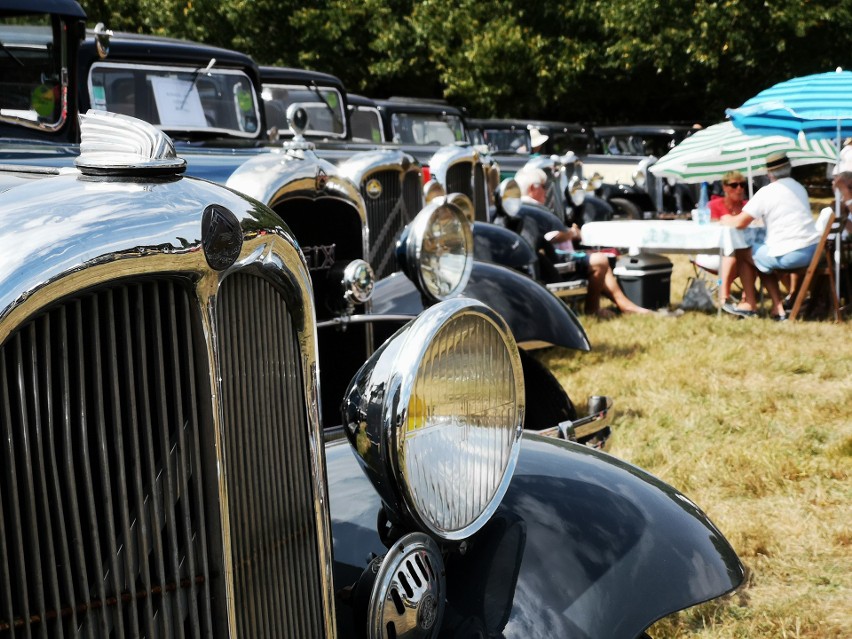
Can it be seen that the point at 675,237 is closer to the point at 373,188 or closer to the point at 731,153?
the point at 731,153

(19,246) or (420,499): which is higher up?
(19,246)

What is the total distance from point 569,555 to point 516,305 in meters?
2.58

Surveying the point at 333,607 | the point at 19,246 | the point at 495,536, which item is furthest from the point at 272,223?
the point at 495,536

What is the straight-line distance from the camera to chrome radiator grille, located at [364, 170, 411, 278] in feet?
17.4

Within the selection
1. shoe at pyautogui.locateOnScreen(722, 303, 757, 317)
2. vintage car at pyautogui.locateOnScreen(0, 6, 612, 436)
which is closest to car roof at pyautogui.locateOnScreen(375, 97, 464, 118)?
shoe at pyautogui.locateOnScreen(722, 303, 757, 317)

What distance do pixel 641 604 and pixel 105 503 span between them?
1.02 metres

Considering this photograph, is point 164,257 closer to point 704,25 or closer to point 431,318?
point 431,318

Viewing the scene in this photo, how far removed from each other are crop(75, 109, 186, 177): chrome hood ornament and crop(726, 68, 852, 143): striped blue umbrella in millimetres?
7527

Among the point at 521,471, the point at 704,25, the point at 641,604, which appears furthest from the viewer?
the point at 704,25

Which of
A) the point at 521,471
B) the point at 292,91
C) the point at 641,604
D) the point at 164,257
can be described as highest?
the point at 292,91

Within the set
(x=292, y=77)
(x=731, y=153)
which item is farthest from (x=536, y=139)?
(x=292, y=77)

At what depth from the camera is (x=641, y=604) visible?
183 cm

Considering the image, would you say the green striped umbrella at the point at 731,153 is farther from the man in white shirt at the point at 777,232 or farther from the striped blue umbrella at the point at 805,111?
the man in white shirt at the point at 777,232

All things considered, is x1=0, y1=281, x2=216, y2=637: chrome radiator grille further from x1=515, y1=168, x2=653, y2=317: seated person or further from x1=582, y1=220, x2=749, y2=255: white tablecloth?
x1=582, y1=220, x2=749, y2=255: white tablecloth
